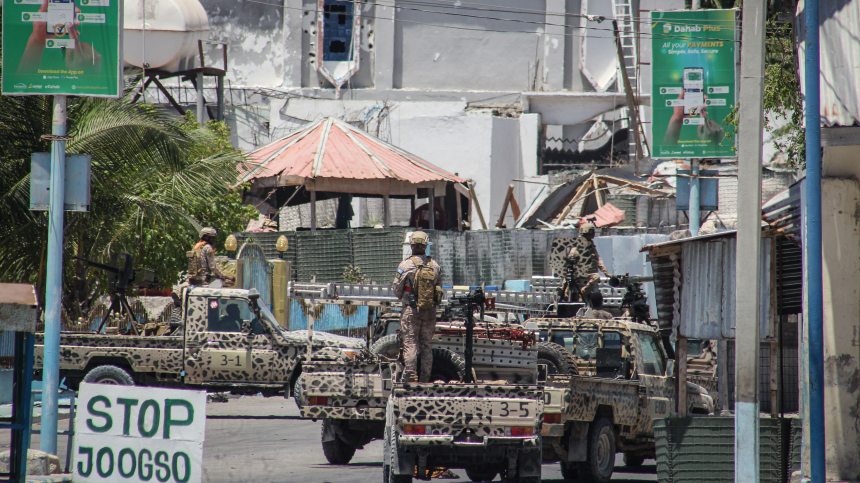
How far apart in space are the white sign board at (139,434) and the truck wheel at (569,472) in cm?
508

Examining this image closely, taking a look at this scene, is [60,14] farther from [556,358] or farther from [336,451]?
[556,358]

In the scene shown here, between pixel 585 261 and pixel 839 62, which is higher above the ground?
pixel 839 62

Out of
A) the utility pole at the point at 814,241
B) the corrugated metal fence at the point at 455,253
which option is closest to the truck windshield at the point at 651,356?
the utility pole at the point at 814,241

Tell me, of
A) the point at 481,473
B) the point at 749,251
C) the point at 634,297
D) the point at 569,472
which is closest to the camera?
the point at 749,251

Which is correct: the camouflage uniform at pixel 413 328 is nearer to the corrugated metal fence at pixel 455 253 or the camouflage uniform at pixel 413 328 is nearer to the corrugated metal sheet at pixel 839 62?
the corrugated metal sheet at pixel 839 62

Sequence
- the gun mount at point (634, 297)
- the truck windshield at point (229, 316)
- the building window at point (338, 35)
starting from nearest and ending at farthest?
the gun mount at point (634, 297), the truck windshield at point (229, 316), the building window at point (338, 35)

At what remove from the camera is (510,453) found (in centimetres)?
956

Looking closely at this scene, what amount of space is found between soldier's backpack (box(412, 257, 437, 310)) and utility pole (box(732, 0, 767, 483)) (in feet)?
10.7

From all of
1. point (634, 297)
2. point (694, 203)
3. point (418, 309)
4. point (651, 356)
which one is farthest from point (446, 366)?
point (694, 203)

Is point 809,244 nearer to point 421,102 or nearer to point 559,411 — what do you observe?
point 559,411

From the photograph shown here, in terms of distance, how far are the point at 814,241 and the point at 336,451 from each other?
6092 mm

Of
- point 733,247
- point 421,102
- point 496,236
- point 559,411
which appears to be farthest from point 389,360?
point 421,102

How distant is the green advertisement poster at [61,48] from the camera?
991cm

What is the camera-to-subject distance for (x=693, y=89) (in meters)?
17.5
